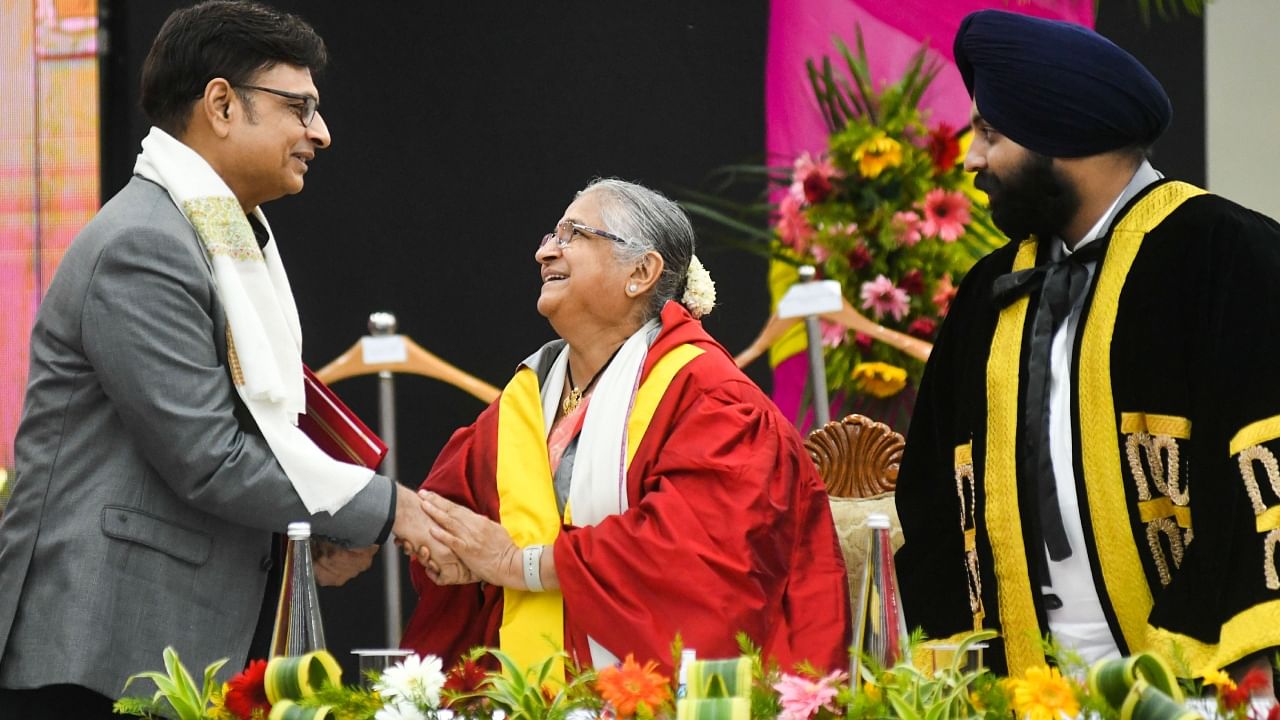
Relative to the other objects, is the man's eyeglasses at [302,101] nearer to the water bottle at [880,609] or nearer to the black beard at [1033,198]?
the black beard at [1033,198]

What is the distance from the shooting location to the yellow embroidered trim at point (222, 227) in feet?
8.19

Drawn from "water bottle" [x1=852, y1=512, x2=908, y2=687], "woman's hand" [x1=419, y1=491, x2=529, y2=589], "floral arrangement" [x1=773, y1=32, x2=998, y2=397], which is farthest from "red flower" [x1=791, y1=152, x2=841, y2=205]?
"water bottle" [x1=852, y1=512, x2=908, y2=687]

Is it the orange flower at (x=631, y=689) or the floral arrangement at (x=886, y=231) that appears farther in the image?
the floral arrangement at (x=886, y=231)

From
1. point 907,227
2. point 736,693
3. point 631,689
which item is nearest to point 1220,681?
point 736,693

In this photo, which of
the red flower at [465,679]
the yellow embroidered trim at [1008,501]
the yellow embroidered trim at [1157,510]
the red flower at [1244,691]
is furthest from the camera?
the yellow embroidered trim at [1008,501]

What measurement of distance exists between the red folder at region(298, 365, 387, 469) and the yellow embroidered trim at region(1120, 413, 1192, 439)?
1.17m

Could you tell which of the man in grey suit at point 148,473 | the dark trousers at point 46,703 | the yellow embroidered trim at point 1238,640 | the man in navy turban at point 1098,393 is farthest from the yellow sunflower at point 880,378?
the dark trousers at point 46,703

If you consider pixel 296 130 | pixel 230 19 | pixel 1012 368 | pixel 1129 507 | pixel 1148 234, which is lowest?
pixel 1129 507

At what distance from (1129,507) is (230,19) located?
161cm

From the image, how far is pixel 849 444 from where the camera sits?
294 cm

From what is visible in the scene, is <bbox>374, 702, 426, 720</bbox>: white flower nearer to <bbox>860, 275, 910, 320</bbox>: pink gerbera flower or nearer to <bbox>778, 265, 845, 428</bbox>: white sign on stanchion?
<bbox>778, 265, 845, 428</bbox>: white sign on stanchion

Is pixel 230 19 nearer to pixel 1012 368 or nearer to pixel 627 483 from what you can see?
pixel 627 483

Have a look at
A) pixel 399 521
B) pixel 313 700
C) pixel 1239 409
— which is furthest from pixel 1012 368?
pixel 313 700

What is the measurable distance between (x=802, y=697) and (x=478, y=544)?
3.88 ft
